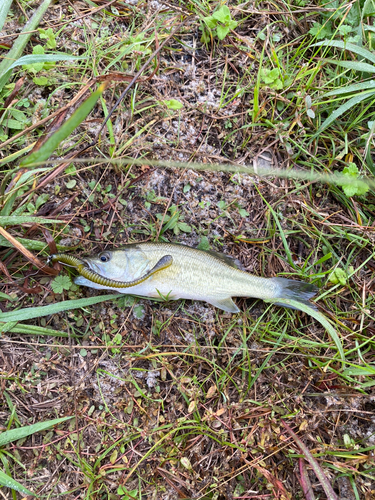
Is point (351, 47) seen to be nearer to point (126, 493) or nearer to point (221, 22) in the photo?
point (221, 22)

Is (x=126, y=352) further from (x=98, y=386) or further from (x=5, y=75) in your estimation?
(x=5, y=75)

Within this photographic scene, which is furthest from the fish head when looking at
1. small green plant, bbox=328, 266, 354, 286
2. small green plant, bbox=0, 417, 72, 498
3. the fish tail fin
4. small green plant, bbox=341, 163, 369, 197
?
small green plant, bbox=341, 163, 369, 197

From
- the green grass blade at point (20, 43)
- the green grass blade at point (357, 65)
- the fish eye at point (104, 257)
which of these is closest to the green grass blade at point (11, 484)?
the fish eye at point (104, 257)

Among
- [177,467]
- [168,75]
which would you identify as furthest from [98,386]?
[168,75]

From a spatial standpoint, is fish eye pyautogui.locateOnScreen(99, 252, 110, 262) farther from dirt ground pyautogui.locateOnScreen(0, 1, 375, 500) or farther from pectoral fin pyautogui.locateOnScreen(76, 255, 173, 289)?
dirt ground pyautogui.locateOnScreen(0, 1, 375, 500)

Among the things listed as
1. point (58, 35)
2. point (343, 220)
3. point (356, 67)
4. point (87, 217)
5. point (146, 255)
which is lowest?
point (343, 220)
